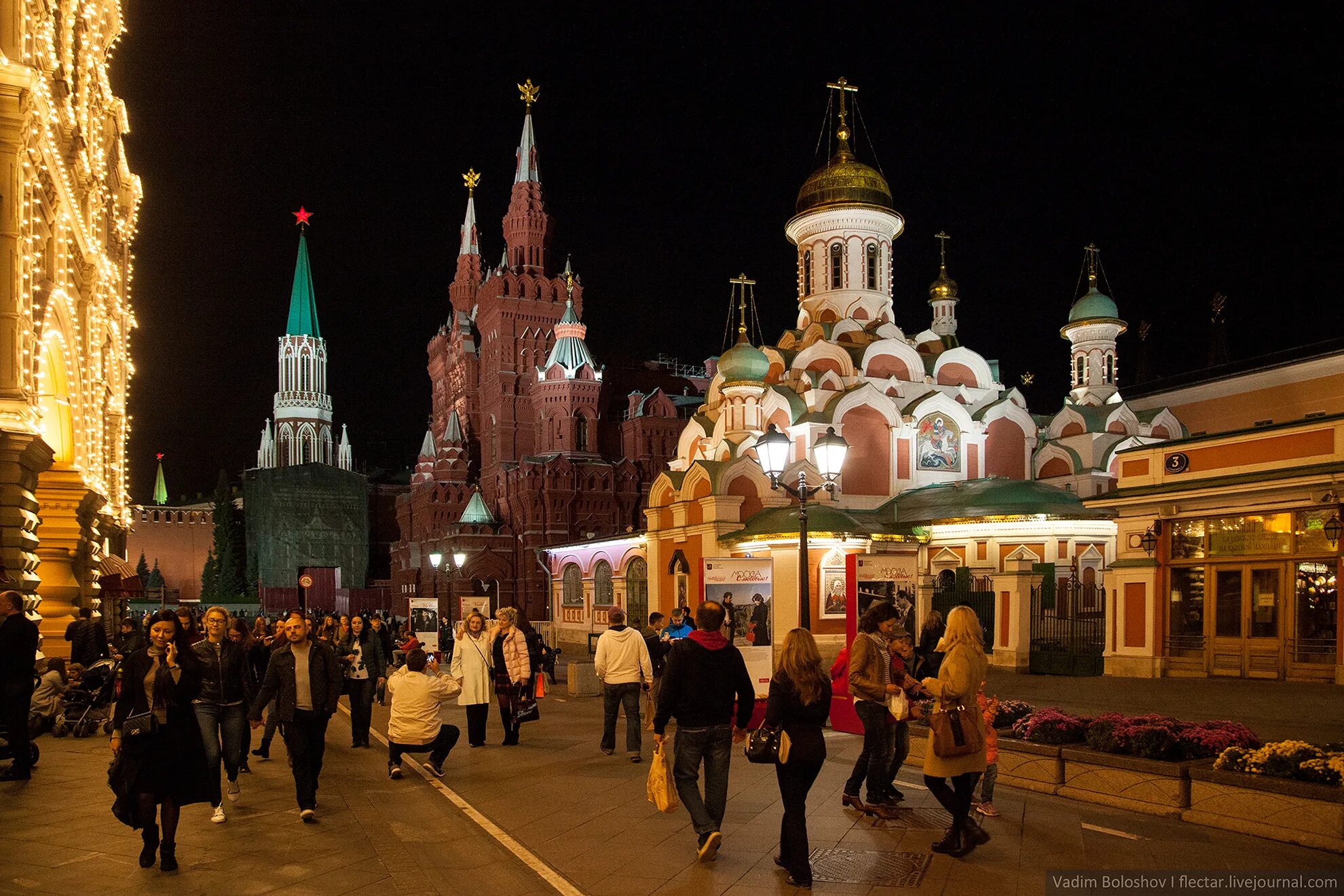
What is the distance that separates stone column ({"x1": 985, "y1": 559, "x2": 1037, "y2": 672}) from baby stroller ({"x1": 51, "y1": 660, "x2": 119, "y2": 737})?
49.8ft

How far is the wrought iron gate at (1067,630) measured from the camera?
20.0m

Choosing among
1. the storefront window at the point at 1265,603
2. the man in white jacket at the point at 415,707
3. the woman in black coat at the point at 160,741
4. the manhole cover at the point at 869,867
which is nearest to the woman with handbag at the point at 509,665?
the man in white jacket at the point at 415,707

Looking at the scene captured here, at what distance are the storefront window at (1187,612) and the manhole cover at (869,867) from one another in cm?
1298

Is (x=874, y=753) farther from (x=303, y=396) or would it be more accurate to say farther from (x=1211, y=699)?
(x=303, y=396)

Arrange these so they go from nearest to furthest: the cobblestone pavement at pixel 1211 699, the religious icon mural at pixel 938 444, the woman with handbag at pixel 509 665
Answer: the woman with handbag at pixel 509 665 → the cobblestone pavement at pixel 1211 699 → the religious icon mural at pixel 938 444

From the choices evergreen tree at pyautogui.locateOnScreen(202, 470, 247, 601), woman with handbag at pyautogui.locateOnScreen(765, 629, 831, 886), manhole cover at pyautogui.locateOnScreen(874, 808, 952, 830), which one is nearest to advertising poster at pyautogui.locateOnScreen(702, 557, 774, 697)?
woman with handbag at pyautogui.locateOnScreen(765, 629, 831, 886)

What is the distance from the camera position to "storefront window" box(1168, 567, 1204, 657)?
18.1 m

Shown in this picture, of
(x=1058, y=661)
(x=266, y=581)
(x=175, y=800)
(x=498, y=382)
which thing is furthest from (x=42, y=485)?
(x=266, y=581)

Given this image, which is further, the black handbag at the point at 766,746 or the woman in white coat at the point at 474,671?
the woman in white coat at the point at 474,671

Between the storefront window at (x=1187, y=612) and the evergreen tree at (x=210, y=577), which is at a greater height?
the storefront window at (x=1187, y=612)

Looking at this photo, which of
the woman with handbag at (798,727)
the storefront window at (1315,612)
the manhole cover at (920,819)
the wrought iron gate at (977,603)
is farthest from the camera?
the wrought iron gate at (977,603)

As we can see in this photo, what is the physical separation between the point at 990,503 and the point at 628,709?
1730cm

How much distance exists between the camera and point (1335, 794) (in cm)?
716

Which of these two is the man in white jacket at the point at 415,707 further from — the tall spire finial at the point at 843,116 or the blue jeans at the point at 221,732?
the tall spire finial at the point at 843,116
